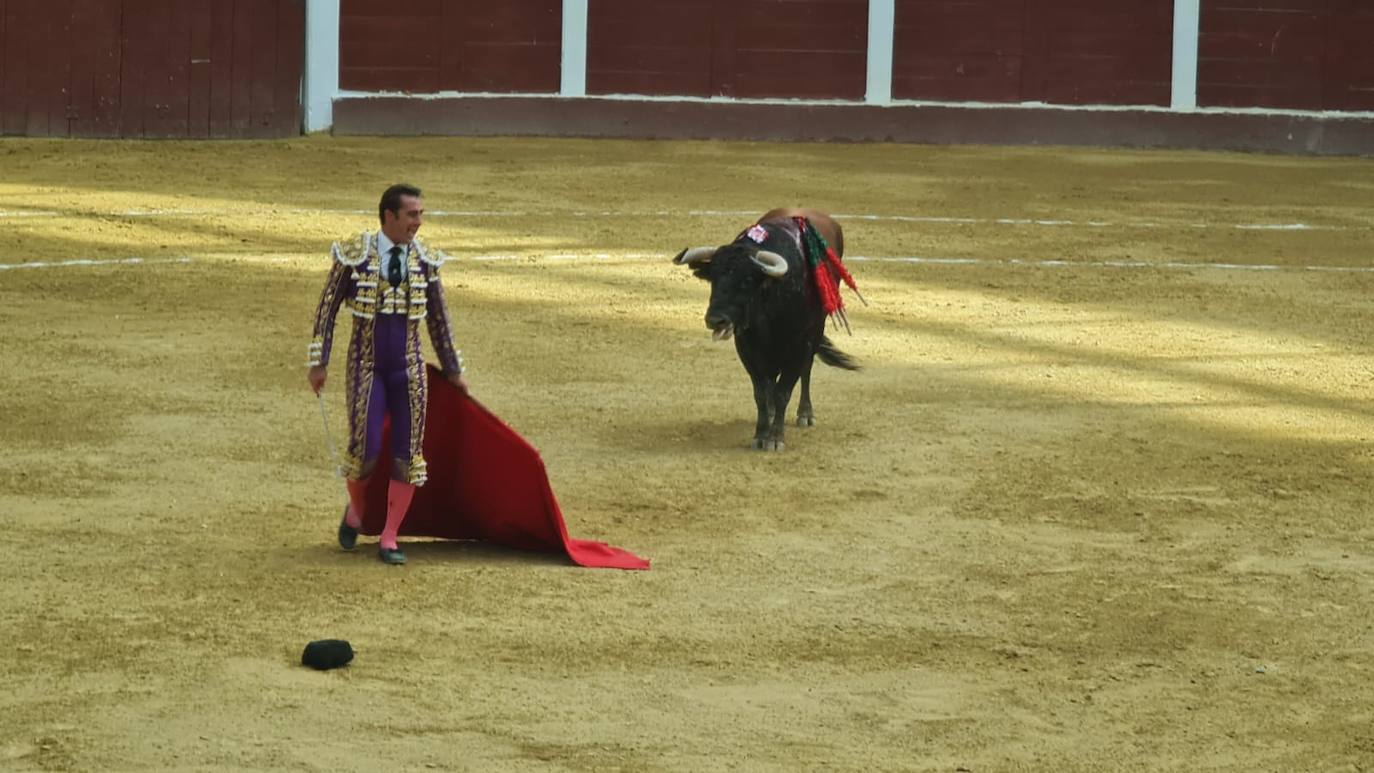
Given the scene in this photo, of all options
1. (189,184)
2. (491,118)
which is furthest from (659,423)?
(491,118)

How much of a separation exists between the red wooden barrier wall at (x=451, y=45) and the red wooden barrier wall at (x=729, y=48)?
47 cm

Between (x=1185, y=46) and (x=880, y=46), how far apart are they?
290 centimetres

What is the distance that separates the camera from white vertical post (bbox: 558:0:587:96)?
19953mm

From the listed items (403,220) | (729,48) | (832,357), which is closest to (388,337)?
(403,220)

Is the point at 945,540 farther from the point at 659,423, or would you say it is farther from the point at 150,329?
the point at 150,329

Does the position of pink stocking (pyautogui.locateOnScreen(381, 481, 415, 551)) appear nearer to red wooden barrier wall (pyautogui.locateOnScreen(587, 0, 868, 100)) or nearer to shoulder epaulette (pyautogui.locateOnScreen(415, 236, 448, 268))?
shoulder epaulette (pyautogui.locateOnScreen(415, 236, 448, 268))

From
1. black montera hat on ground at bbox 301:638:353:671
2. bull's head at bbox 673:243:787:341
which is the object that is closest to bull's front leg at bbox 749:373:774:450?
bull's head at bbox 673:243:787:341

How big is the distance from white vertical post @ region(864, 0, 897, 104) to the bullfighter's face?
1419cm

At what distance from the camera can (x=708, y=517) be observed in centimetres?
757

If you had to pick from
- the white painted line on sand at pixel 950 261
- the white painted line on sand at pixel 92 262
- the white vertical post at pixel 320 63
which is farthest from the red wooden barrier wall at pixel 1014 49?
the white painted line on sand at pixel 92 262

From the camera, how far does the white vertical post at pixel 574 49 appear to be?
1995 cm

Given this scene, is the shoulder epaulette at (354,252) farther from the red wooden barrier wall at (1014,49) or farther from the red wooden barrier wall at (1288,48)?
the red wooden barrier wall at (1288,48)

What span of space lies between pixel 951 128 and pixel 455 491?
14132mm

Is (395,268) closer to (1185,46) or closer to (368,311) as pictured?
(368,311)
